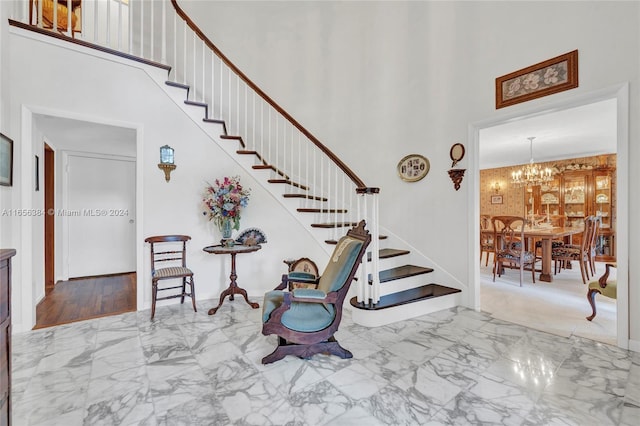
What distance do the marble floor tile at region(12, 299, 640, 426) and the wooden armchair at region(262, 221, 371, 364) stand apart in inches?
4.3

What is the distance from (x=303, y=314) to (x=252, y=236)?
188 cm

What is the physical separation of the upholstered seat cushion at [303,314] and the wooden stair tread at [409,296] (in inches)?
31.2

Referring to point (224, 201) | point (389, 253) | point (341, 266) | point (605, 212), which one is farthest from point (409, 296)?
point (605, 212)

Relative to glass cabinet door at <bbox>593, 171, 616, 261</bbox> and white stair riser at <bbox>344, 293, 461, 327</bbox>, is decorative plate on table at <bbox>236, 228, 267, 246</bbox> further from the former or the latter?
glass cabinet door at <bbox>593, 171, 616, 261</bbox>

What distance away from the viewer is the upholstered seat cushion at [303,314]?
7.24 ft

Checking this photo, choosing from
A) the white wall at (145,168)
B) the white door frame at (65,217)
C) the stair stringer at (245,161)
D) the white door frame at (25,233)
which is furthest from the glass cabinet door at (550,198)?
the white door frame at (65,217)

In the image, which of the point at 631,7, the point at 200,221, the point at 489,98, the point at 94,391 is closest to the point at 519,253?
the point at 489,98

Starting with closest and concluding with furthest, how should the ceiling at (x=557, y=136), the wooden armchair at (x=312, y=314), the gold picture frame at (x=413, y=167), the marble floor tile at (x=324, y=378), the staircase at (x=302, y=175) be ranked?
the marble floor tile at (x=324, y=378) < the wooden armchair at (x=312, y=314) < the staircase at (x=302, y=175) < the gold picture frame at (x=413, y=167) < the ceiling at (x=557, y=136)

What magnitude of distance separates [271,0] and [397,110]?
316 centimetres

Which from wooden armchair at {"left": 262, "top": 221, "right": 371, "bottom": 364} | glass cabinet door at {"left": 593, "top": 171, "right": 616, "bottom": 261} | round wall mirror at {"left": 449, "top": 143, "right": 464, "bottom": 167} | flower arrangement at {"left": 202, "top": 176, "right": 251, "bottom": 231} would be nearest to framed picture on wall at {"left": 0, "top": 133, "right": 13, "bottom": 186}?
flower arrangement at {"left": 202, "top": 176, "right": 251, "bottom": 231}

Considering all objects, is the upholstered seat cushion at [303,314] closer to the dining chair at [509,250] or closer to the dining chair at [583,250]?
the dining chair at [509,250]

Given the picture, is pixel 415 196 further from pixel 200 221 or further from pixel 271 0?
pixel 271 0

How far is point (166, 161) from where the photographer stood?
3.42 m

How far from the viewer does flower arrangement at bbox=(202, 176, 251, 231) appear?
3471 millimetres
